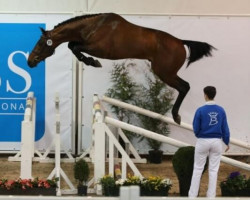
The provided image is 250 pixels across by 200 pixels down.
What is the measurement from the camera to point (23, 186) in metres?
5.00

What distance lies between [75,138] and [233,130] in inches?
98.7

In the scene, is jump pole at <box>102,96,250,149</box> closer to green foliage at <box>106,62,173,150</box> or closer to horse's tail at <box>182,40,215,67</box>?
green foliage at <box>106,62,173,150</box>

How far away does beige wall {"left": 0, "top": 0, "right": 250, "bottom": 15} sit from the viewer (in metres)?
7.95

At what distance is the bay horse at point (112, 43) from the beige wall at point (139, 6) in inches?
103

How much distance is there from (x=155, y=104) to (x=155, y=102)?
0.03 metres

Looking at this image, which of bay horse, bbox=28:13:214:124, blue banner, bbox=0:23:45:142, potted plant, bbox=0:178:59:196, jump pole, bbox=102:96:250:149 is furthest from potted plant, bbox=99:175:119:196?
blue banner, bbox=0:23:45:142

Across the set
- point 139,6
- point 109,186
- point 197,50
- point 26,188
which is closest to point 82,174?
point 109,186

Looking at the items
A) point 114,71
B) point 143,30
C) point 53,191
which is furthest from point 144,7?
point 53,191

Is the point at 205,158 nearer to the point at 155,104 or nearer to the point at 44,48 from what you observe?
the point at 44,48

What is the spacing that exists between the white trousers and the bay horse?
0.61 m

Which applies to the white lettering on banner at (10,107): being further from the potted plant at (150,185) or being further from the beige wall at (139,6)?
the potted plant at (150,185)

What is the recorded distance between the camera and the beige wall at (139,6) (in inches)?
313

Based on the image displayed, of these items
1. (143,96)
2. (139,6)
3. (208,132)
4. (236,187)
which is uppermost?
(139,6)

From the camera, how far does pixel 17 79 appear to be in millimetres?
7922
